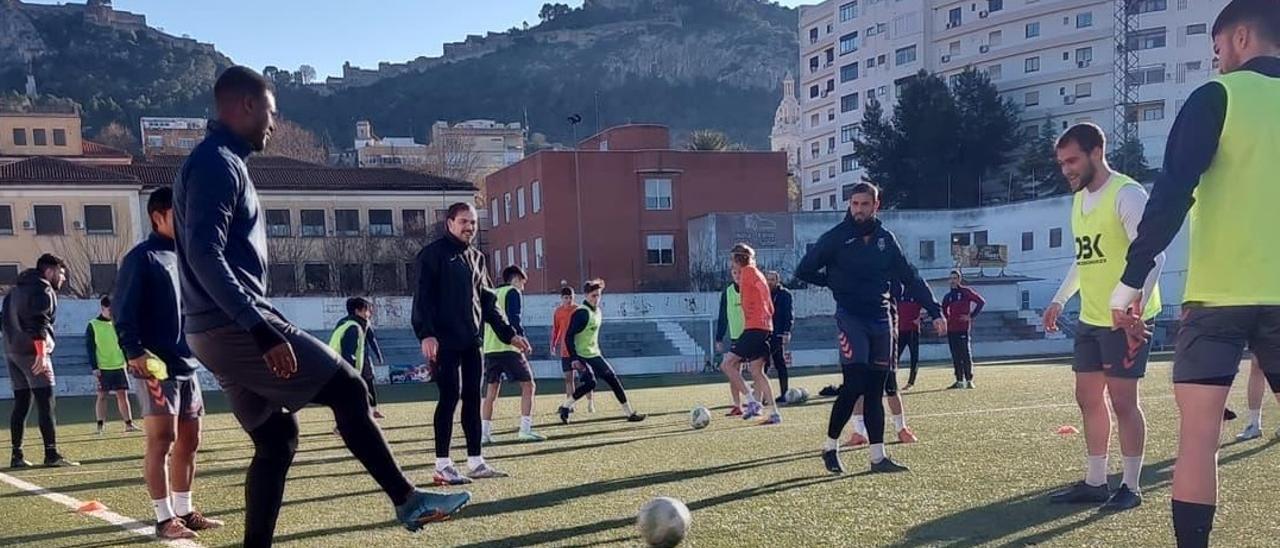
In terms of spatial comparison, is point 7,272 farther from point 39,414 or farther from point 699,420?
point 699,420

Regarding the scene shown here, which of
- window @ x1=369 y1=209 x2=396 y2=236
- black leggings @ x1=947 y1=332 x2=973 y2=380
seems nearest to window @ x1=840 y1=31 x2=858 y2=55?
window @ x1=369 y1=209 x2=396 y2=236

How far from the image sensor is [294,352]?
3.36m

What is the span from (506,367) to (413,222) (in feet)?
144

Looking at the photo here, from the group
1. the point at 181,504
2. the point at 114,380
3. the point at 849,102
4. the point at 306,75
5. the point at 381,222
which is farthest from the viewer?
the point at 306,75

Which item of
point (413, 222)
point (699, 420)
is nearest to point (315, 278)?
point (413, 222)

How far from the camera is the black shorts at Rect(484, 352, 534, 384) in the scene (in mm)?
9234

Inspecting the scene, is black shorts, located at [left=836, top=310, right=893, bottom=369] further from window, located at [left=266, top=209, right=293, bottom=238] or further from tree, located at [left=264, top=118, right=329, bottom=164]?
tree, located at [left=264, top=118, right=329, bottom=164]

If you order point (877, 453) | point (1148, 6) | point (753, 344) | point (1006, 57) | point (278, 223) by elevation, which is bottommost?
point (877, 453)

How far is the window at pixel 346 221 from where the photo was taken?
51281 mm

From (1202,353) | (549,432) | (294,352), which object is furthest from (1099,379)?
(549,432)

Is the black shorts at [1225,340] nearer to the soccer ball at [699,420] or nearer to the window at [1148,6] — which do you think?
the soccer ball at [699,420]

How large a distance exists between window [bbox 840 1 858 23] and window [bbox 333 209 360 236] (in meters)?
49.2

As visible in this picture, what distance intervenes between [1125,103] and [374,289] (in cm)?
5233

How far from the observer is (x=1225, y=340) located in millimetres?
3094
